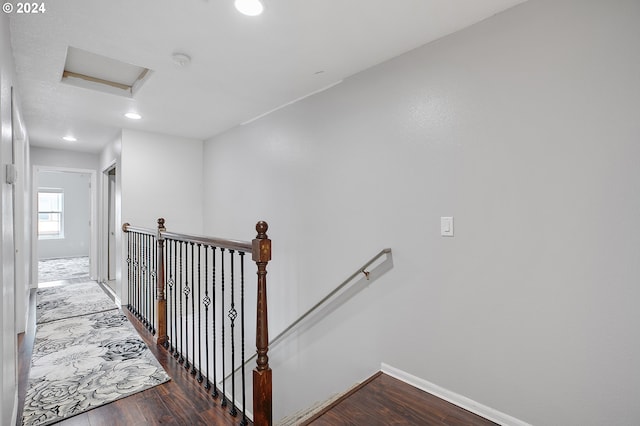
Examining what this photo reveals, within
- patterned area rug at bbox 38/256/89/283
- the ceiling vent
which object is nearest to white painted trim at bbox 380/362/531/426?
the ceiling vent

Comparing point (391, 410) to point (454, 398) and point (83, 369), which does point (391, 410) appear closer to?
point (454, 398)

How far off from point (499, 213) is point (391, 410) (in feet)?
4.22

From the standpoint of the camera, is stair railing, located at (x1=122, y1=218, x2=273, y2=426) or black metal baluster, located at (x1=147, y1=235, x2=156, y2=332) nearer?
stair railing, located at (x1=122, y1=218, x2=273, y2=426)

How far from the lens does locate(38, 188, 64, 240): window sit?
331 inches

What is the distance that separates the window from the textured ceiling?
6.86 metres

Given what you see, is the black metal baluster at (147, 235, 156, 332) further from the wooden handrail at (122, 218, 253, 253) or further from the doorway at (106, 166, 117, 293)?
the doorway at (106, 166, 117, 293)

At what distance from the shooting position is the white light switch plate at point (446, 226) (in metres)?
1.94

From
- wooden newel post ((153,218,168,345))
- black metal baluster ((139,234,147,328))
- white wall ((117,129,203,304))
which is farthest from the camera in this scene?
white wall ((117,129,203,304))

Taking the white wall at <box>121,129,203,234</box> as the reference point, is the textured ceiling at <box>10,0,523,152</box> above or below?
above

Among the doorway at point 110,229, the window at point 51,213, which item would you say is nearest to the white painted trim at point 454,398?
the doorway at point 110,229

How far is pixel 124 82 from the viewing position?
2938 mm

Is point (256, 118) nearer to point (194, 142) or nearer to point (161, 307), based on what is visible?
point (194, 142)

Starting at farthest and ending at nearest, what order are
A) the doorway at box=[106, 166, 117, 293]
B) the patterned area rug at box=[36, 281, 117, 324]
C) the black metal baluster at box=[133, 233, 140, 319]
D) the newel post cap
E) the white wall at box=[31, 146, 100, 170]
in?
the doorway at box=[106, 166, 117, 293] < the white wall at box=[31, 146, 100, 170] < the patterned area rug at box=[36, 281, 117, 324] < the black metal baluster at box=[133, 233, 140, 319] < the newel post cap

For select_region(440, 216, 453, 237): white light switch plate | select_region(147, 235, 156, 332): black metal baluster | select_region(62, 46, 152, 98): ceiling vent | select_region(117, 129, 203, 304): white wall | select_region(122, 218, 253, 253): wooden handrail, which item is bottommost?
select_region(147, 235, 156, 332): black metal baluster
